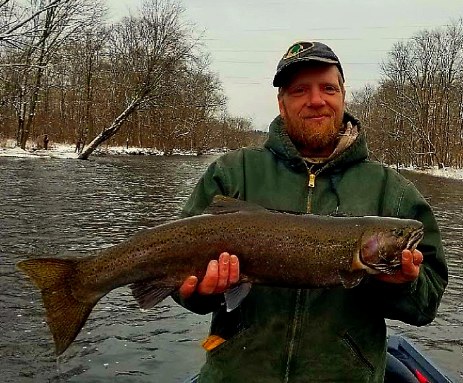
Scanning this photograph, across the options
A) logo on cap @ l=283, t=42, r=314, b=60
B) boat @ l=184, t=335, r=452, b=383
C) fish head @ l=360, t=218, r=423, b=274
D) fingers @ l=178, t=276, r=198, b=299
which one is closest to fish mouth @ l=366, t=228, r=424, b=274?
fish head @ l=360, t=218, r=423, b=274

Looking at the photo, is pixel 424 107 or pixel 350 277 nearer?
pixel 350 277

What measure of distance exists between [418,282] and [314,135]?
2.82 ft

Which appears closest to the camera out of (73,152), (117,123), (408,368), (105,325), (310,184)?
(310,184)

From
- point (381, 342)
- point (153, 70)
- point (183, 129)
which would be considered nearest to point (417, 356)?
point (381, 342)

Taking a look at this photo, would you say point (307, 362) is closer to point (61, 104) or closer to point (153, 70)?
point (153, 70)

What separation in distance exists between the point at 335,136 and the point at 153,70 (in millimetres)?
41533

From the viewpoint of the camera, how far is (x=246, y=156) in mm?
2943

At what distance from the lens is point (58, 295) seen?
281cm

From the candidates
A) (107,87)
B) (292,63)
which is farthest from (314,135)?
(107,87)

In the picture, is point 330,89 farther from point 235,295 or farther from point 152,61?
point 152,61

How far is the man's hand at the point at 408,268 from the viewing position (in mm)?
2469

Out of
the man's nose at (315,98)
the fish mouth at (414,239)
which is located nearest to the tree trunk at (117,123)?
the man's nose at (315,98)

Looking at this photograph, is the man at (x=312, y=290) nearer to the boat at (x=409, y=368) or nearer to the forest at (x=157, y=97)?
the boat at (x=409, y=368)

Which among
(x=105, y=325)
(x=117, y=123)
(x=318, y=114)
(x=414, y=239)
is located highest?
(x=117, y=123)
